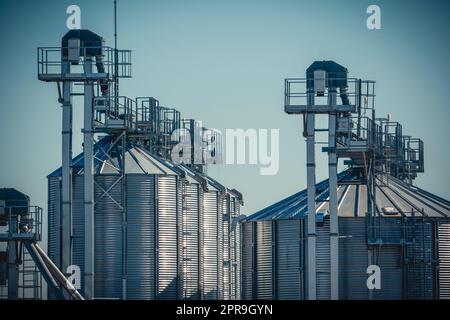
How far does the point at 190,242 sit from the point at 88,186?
20.9 ft

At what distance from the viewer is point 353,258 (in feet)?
195

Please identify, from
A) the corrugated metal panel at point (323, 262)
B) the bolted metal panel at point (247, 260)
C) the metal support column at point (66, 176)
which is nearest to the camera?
the corrugated metal panel at point (323, 262)

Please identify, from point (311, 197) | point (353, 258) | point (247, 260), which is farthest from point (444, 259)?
point (247, 260)

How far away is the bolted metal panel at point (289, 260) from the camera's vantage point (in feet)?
196

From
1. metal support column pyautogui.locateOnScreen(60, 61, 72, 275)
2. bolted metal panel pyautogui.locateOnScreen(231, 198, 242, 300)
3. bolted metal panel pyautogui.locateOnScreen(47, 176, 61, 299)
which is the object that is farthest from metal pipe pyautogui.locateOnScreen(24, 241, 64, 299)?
bolted metal panel pyautogui.locateOnScreen(231, 198, 242, 300)

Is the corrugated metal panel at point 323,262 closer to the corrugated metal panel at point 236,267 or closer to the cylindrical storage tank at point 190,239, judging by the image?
the cylindrical storage tank at point 190,239

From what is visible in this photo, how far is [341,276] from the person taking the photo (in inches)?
2335

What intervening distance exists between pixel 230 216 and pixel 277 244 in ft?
37.3

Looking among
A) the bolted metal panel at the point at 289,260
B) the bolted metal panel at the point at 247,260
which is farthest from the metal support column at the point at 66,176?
the bolted metal panel at the point at 289,260

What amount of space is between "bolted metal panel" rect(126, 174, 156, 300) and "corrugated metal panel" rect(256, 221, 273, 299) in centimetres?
405

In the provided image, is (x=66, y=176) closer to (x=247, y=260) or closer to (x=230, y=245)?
(x=247, y=260)

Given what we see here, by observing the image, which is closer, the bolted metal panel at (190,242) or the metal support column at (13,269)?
the metal support column at (13,269)

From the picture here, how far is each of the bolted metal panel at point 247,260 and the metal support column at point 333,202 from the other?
4174mm
